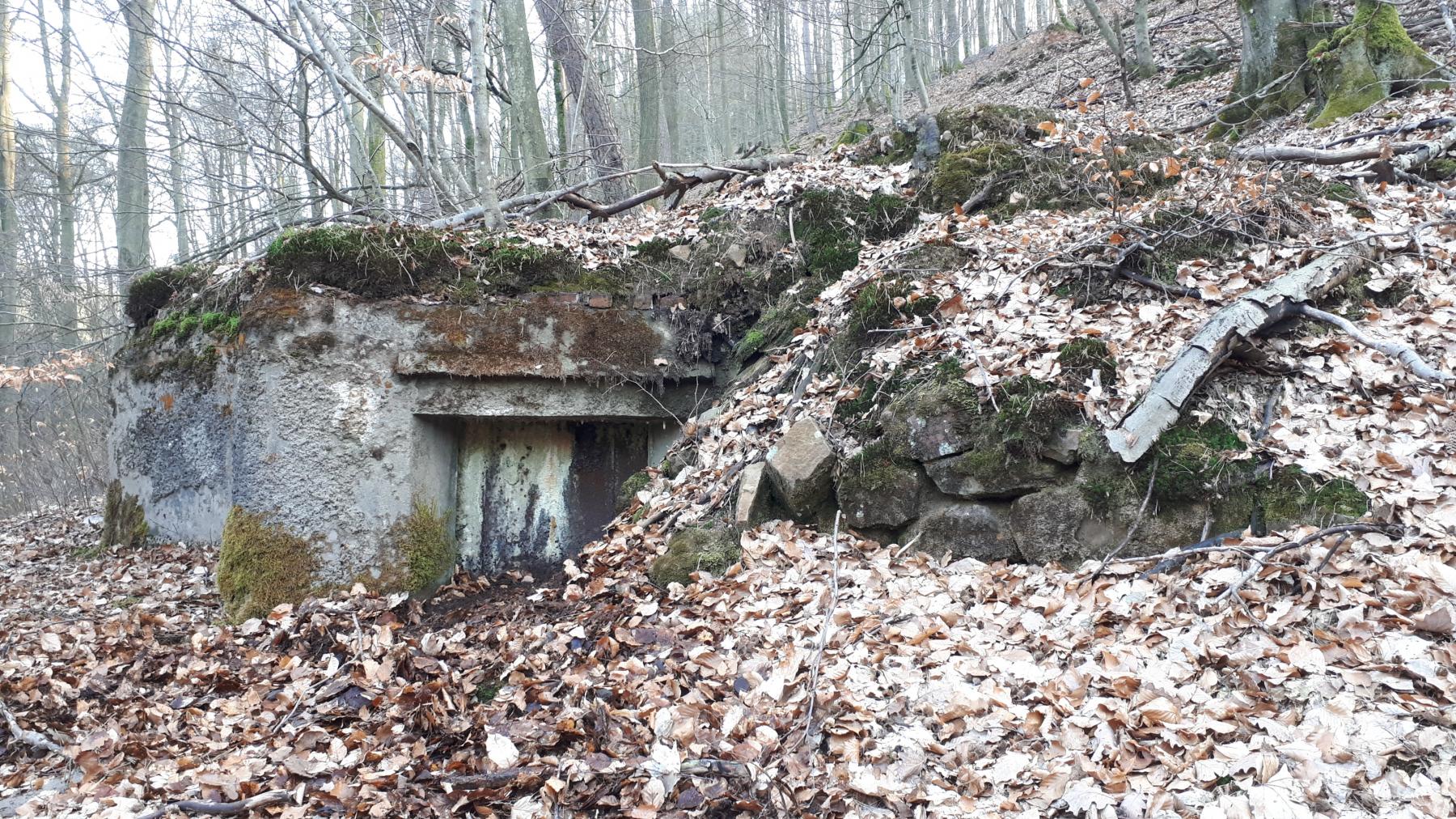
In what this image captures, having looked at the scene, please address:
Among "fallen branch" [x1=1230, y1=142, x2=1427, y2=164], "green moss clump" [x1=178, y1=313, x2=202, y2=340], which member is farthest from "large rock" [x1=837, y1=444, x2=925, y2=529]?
"green moss clump" [x1=178, y1=313, x2=202, y2=340]

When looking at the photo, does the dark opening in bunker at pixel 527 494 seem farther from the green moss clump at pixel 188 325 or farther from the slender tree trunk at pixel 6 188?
the slender tree trunk at pixel 6 188

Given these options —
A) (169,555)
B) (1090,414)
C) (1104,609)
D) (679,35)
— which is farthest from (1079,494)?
(679,35)

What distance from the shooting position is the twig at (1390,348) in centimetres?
333

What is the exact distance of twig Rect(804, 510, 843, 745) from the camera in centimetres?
277

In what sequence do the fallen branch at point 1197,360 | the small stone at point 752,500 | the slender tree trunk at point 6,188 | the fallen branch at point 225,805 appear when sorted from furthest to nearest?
the slender tree trunk at point 6,188
the small stone at point 752,500
the fallen branch at point 1197,360
the fallen branch at point 225,805

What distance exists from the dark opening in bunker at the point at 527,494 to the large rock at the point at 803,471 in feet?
5.78

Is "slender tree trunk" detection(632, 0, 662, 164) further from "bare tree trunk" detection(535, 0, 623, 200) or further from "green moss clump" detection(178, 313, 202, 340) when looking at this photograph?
"green moss clump" detection(178, 313, 202, 340)

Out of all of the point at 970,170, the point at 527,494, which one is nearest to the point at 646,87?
the point at 970,170

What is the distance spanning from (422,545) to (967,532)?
10.5ft

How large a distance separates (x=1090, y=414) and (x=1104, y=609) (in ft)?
3.12

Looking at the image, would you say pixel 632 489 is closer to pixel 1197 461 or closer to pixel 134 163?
pixel 1197 461

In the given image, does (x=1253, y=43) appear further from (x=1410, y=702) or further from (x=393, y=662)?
(x=393, y=662)

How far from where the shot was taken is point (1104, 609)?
3029 millimetres

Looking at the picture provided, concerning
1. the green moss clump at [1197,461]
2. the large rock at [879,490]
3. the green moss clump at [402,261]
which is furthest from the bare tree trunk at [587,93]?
the green moss clump at [1197,461]
